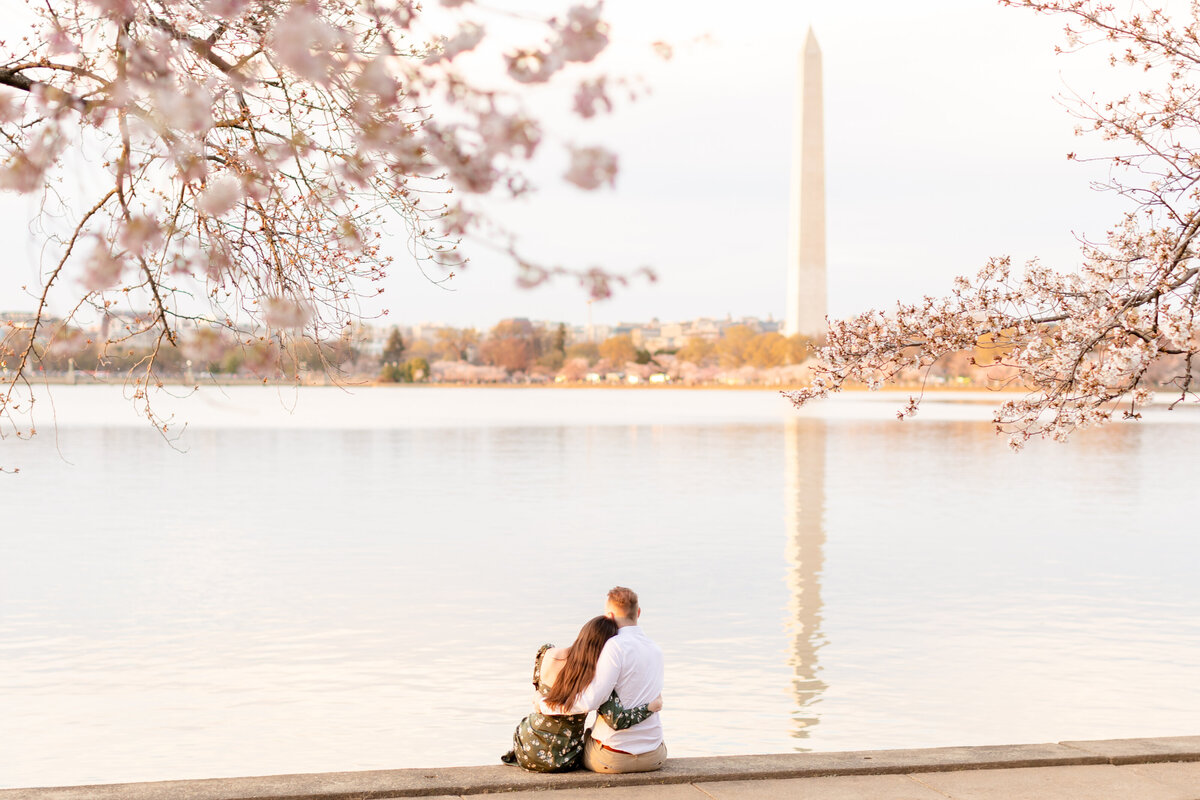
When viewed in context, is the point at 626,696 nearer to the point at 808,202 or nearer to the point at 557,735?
the point at 557,735

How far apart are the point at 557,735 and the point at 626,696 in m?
0.41

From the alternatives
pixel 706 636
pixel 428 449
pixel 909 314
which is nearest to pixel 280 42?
pixel 909 314

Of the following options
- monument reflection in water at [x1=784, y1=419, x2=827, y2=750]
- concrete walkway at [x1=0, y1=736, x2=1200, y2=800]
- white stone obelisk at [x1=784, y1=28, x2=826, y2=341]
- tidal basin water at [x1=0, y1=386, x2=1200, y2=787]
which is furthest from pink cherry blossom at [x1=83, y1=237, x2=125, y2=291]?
white stone obelisk at [x1=784, y1=28, x2=826, y2=341]

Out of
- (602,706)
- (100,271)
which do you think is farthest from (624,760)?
(100,271)

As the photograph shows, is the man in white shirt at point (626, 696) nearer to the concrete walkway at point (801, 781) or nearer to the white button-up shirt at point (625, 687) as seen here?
the white button-up shirt at point (625, 687)

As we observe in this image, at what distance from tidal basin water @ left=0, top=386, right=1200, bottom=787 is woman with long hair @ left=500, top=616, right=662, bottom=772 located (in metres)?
2.13

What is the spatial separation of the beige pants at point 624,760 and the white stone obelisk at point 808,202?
310ft

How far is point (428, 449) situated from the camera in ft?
162

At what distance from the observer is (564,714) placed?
6.90 m

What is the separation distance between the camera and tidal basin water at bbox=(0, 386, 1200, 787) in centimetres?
1173

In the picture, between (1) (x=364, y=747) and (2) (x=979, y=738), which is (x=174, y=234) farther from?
→ (2) (x=979, y=738)

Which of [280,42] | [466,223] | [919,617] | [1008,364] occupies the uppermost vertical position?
[280,42]

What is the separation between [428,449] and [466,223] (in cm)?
4474

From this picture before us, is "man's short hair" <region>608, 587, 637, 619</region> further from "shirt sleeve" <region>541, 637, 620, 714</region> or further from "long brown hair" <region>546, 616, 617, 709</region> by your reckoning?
"shirt sleeve" <region>541, 637, 620, 714</region>
